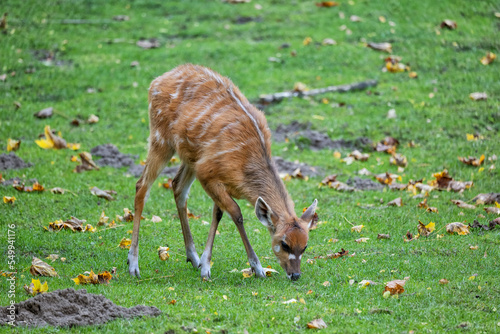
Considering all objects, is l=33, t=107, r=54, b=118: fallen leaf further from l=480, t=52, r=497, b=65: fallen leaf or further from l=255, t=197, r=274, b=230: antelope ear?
l=480, t=52, r=497, b=65: fallen leaf

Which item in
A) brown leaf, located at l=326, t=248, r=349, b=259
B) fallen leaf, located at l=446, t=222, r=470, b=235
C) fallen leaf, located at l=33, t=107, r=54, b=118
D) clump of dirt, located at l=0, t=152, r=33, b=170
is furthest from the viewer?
fallen leaf, located at l=33, t=107, r=54, b=118

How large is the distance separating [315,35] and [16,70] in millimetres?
9001

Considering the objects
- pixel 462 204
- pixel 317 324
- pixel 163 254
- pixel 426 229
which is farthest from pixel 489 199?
pixel 163 254

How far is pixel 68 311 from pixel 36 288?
0.89 m

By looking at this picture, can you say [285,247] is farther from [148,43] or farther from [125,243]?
[148,43]

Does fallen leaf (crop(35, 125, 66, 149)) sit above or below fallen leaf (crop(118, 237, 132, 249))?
below

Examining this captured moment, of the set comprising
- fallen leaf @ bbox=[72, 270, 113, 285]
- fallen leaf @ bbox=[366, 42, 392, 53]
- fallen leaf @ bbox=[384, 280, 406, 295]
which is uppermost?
fallen leaf @ bbox=[384, 280, 406, 295]

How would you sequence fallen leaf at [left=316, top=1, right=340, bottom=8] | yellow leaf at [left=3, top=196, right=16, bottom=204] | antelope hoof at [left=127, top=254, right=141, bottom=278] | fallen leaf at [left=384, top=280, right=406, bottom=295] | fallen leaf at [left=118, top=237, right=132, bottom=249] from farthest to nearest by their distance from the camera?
fallen leaf at [left=316, top=1, right=340, bottom=8], yellow leaf at [left=3, top=196, right=16, bottom=204], fallen leaf at [left=118, top=237, right=132, bottom=249], antelope hoof at [left=127, top=254, right=141, bottom=278], fallen leaf at [left=384, top=280, right=406, bottom=295]

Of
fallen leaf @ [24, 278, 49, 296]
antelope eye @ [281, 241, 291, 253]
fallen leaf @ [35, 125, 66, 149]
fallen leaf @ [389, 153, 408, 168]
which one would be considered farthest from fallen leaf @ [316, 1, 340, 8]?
fallen leaf @ [24, 278, 49, 296]

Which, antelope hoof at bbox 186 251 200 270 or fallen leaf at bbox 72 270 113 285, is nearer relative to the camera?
fallen leaf at bbox 72 270 113 285

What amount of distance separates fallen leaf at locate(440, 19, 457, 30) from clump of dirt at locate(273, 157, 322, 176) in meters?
8.88

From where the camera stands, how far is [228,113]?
26.6ft

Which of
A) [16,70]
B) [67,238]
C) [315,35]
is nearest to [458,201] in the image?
[67,238]

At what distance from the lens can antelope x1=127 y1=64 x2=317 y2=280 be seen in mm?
7371
